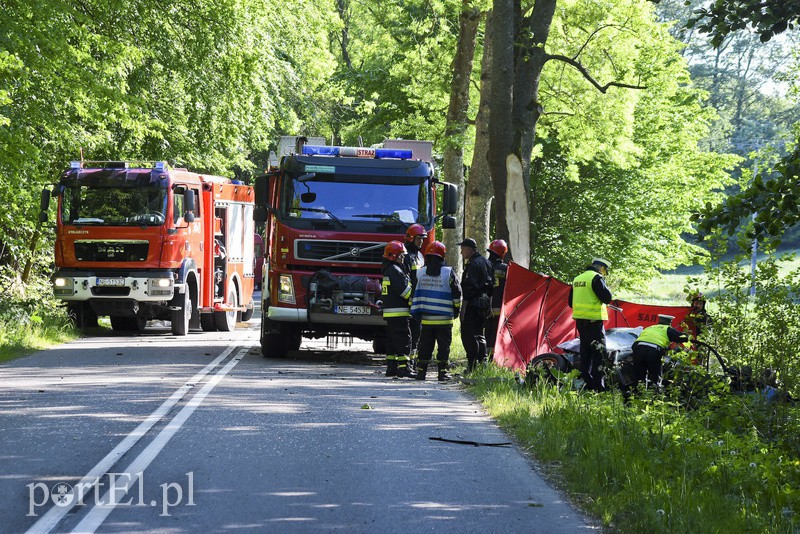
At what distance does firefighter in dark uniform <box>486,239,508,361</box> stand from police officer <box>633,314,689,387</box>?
3723 millimetres

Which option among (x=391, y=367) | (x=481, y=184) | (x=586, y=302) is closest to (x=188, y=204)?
(x=481, y=184)

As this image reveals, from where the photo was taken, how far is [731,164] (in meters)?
41.1

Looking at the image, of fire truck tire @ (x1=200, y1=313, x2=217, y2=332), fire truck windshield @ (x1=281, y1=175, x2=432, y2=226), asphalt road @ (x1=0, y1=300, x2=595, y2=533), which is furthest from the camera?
fire truck tire @ (x1=200, y1=313, x2=217, y2=332)

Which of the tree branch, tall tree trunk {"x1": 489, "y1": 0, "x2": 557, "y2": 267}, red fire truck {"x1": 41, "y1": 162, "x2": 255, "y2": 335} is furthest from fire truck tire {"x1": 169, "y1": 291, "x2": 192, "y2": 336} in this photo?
the tree branch

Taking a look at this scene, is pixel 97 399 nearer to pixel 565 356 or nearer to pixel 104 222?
pixel 565 356

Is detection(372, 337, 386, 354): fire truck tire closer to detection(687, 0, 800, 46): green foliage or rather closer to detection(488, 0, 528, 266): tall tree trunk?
detection(488, 0, 528, 266): tall tree trunk

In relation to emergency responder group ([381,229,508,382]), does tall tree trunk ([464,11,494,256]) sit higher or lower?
higher

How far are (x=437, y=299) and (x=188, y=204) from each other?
715cm

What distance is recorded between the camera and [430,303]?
15102 mm

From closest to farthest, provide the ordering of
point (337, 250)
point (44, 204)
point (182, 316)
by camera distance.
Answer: point (337, 250) < point (44, 204) < point (182, 316)

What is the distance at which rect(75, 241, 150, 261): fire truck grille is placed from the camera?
67.7 ft

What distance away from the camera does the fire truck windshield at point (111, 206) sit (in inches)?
813

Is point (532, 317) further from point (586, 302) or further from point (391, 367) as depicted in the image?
point (586, 302)

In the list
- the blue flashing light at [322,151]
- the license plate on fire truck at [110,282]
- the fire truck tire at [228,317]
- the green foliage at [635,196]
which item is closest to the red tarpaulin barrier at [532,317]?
the blue flashing light at [322,151]
